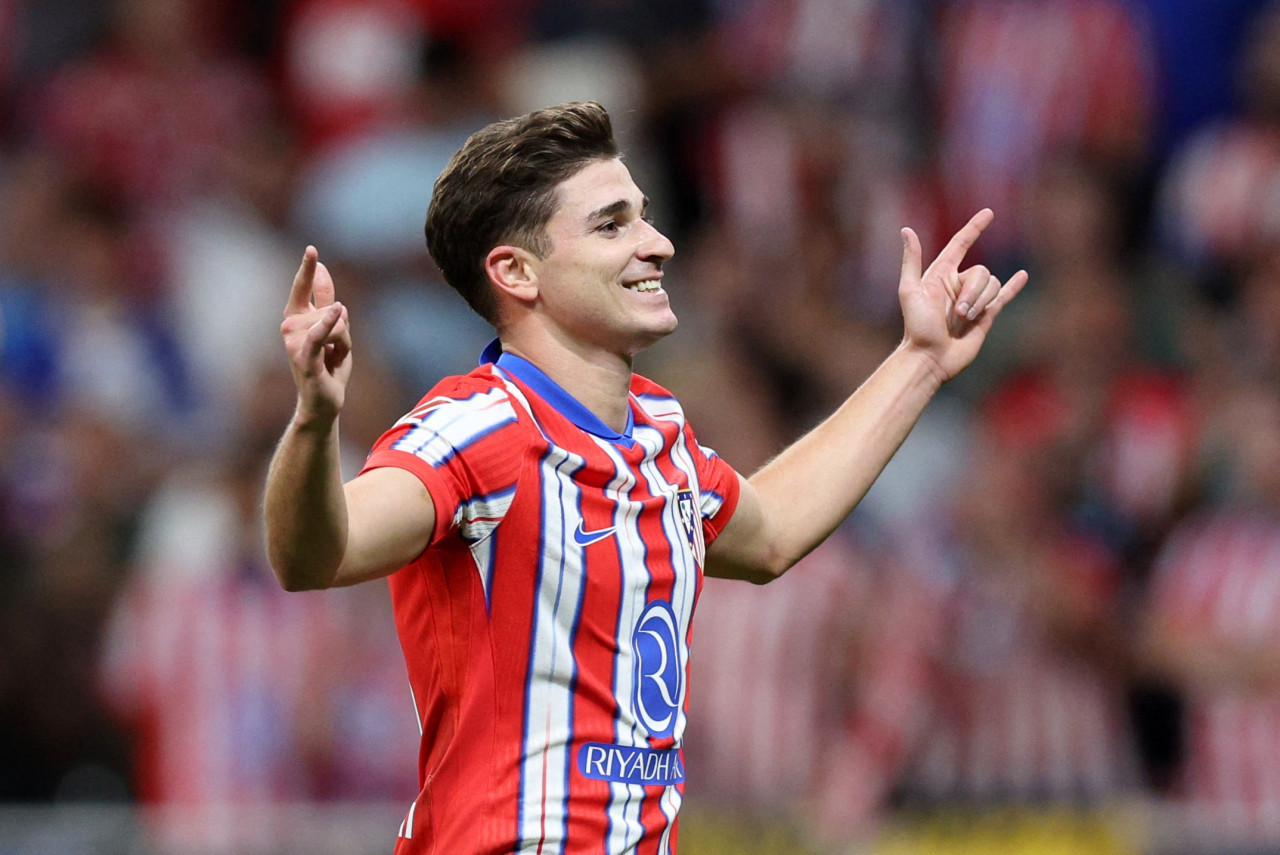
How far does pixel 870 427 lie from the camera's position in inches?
155

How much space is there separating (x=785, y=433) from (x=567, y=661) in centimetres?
483

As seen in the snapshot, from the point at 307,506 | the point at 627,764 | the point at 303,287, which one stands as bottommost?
the point at 627,764

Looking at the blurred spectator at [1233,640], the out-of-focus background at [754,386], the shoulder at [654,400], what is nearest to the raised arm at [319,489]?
the shoulder at [654,400]

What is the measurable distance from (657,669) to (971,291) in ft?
3.64

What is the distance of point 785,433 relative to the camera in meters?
8.02

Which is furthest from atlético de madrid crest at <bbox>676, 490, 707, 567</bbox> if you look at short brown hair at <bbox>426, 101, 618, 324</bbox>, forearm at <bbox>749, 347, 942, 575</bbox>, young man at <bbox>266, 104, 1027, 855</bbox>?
short brown hair at <bbox>426, 101, 618, 324</bbox>

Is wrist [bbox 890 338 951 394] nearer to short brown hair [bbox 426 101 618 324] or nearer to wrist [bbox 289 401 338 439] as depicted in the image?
short brown hair [bbox 426 101 618 324]

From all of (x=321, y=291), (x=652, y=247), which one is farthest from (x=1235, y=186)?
(x=321, y=291)

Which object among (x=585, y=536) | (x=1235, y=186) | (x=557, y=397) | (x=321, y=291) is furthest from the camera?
(x=1235, y=186)

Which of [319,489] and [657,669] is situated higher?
[319,489]

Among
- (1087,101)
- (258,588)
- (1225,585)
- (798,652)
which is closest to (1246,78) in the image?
(1087,101)

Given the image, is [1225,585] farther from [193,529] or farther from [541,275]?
[541,275]

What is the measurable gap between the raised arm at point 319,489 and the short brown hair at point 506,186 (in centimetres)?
54

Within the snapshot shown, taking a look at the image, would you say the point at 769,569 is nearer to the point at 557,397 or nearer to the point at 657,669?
the point at 657,669
